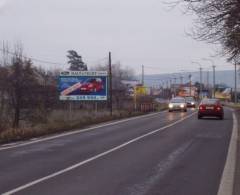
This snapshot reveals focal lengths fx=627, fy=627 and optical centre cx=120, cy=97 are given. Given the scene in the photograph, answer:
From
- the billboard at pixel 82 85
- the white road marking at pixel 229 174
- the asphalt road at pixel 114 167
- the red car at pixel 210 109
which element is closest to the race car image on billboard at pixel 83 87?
the billboard at pixel 82 85

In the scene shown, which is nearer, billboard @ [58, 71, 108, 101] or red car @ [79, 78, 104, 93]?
billboard @ [58, 71, 108, 101]

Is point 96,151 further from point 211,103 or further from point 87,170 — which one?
point 211,103

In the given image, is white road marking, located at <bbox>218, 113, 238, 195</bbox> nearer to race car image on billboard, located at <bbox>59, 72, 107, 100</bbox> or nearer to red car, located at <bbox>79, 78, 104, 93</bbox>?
race car image on billboard, located at <bbox>59, 72, 107, 100</bbox>

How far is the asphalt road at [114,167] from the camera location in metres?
11.1

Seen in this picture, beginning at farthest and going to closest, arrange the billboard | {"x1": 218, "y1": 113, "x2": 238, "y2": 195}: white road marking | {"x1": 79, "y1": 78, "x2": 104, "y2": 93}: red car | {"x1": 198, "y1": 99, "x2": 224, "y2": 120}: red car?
{"x1": 79, "y1": 78, "x2": 104, "y2": 93}: red car < {"x1": 198, "y1": 99, "x2": 224, "y2": 120}: red car < the billboard < {"x1": 218, "y1": 113, "x2": 238, "y2": 195}: white road marking

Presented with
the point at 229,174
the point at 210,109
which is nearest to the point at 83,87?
the point at 210,109

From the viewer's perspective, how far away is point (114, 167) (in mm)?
14367

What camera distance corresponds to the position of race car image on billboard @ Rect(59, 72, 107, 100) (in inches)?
1705

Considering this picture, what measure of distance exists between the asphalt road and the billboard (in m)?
20.2

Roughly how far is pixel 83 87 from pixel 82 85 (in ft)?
0.59

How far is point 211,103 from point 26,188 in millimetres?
33851

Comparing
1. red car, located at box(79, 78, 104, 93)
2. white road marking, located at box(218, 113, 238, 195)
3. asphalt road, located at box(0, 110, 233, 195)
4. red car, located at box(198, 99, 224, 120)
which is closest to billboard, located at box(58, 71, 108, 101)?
red car, located at box(79, 78, 104, 93)

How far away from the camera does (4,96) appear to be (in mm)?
33406

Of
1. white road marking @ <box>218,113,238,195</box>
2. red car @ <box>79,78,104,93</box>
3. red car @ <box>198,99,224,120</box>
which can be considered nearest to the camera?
white road marking @ <box>218,113,238,195</box>
